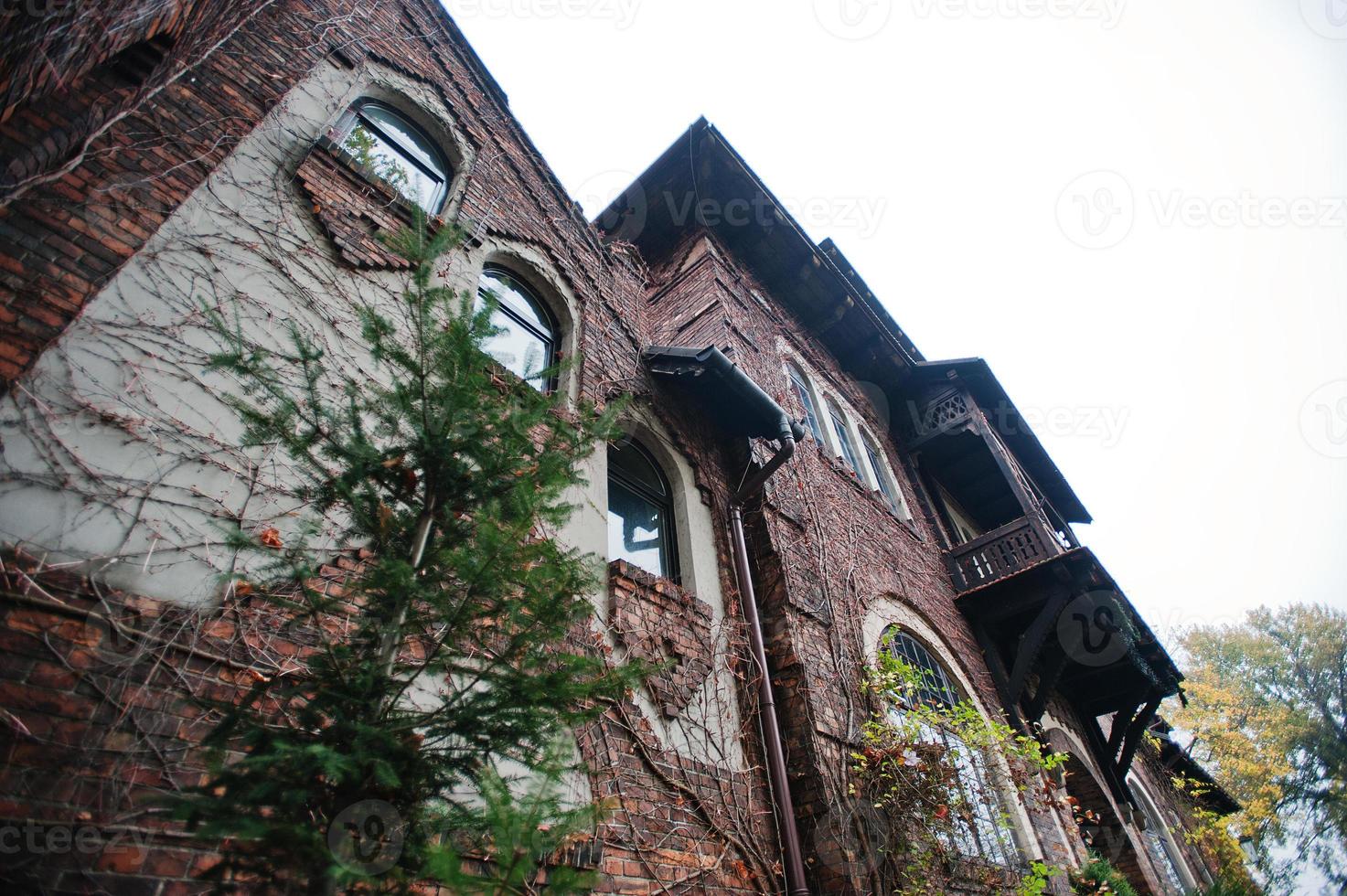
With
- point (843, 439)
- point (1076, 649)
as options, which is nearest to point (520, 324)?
point (843, 439)

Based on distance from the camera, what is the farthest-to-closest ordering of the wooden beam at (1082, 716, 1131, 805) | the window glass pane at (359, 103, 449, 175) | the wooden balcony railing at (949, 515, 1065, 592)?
the wooden beam at (1082, 716, 1131, 805), the wooden balcony railing at (949, 515, 1065, 592), the window glass pane at (359, 103, 449, 175)

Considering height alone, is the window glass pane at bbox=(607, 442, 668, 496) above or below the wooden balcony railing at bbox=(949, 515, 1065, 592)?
below

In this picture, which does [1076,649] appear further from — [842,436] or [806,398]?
[806,398]

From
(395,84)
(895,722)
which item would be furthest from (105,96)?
(895,722)

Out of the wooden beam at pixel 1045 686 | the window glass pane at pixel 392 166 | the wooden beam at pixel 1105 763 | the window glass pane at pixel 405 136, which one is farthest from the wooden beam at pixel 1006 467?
the window glass pane at pixel 405 136

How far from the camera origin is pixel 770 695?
16.2 feet

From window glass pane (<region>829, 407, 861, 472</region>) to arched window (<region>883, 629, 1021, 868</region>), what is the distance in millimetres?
2855

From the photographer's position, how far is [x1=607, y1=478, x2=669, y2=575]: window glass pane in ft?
17.3

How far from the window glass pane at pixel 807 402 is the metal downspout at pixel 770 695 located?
2.75m

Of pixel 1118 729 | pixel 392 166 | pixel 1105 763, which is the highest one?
Answer: pixel 392 166

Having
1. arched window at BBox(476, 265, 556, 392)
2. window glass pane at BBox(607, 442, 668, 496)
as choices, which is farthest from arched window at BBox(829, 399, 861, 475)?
arched window at BBox(476, 265, 556, 392)

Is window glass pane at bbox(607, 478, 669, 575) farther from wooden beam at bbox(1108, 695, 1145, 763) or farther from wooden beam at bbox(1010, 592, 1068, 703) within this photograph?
wooden beam at bbox(1108, 695, 1145, 763)

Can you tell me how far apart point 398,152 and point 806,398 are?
6204mm

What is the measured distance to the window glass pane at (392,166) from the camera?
16.9 feet
